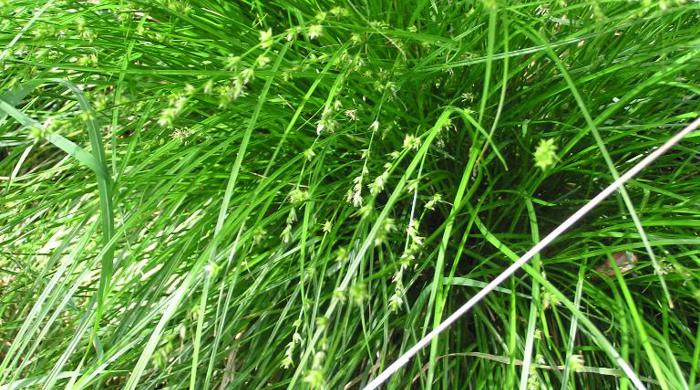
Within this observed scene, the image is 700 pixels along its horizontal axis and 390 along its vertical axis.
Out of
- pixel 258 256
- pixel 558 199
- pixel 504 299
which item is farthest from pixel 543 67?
pixel 258 256

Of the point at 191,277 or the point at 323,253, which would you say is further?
the point at 323,253

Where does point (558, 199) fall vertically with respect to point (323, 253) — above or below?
above

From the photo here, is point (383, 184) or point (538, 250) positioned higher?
point (383, 184)

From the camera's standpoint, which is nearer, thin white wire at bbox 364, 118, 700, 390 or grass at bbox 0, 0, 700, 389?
thin white wire at bbox 364, 118, 700, 390

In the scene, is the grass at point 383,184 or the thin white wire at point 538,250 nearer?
the thin white wire at point 538,250

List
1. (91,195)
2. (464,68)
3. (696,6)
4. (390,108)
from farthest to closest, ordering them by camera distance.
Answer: (91,195) → (464,68) → (390,108) → (696,6)

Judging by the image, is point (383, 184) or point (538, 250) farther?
point (383, 184)

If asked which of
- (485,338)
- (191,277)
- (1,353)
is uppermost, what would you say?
(485,338)

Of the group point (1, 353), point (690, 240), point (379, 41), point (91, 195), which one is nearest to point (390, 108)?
point (379, 41)

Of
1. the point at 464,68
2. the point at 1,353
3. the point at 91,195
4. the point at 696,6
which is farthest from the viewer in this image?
the point at 1,353

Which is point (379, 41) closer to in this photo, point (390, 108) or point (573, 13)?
point (390, 108)

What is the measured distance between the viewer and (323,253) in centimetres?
139

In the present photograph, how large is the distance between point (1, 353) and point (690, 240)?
1.91m

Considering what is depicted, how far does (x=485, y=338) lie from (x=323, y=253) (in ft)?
1.24
